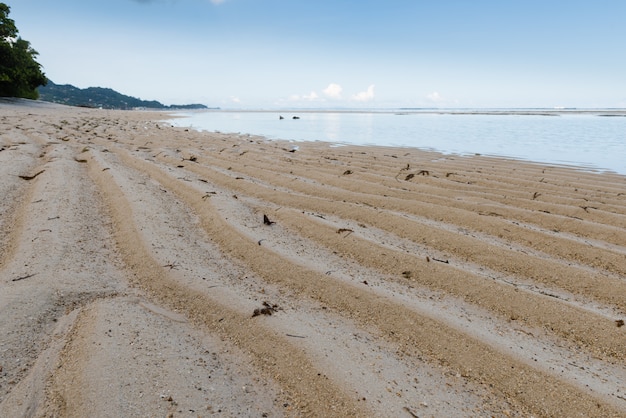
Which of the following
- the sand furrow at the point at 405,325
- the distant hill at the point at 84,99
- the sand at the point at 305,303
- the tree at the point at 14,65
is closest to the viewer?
the sand at the point at 305,303

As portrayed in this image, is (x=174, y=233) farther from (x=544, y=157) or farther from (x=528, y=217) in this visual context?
(x=544, y=157)

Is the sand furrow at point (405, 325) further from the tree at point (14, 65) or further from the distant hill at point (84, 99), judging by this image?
the distant hill at point (84, 99)

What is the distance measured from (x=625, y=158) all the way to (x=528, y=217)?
835 cm

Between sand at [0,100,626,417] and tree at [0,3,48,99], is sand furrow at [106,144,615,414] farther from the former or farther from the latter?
tree at [0,3,48,99]

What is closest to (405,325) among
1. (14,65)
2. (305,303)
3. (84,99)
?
(305,303)

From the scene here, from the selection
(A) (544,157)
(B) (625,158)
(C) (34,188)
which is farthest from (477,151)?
(C) (34,188)

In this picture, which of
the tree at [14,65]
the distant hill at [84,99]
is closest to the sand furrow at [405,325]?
the tree at [14,65]

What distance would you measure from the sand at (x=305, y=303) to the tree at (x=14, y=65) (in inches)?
1201

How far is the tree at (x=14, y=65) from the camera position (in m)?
28.6

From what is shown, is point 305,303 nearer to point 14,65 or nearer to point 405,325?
point 405,325

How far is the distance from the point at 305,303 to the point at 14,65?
3635 cm

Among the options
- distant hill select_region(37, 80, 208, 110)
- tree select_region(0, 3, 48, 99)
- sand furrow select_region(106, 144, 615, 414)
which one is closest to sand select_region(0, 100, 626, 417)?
sand furrow select_region(106, 144, 615, 414)

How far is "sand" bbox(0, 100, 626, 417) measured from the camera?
1.98 metres

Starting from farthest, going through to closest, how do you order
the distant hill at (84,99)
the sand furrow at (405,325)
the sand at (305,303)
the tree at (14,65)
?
1. the distant hill at (84,99)
2. the tree at (14,65)
3. the sand furrow at (405,325)
4. the sand at (305,303)
